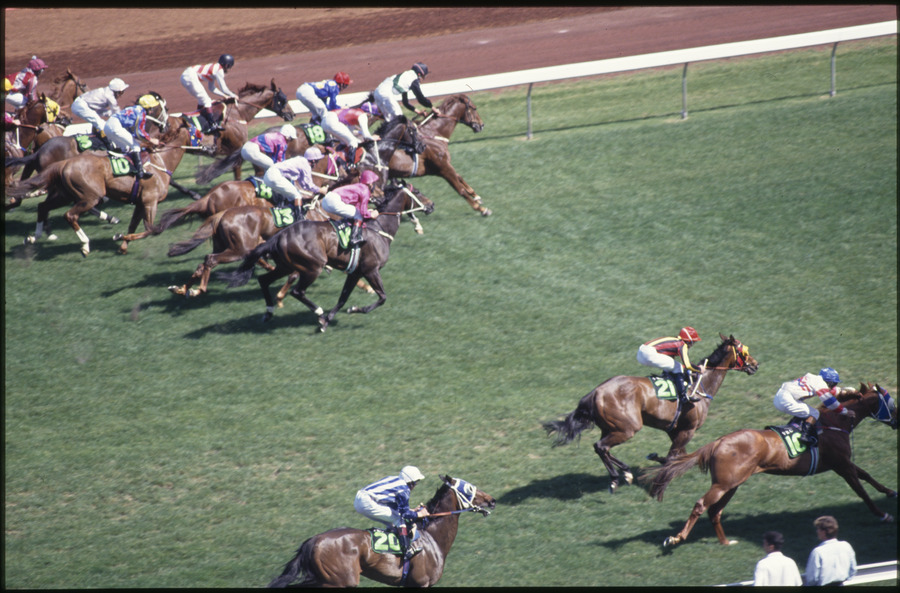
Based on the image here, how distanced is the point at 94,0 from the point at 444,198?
49.7 ft

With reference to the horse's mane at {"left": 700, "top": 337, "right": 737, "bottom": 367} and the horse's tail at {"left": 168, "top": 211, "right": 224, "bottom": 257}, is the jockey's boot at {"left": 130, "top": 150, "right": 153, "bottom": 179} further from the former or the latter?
the horse's mane at {"left": 700, "top": 337, "right": 737, "bottom": 367}

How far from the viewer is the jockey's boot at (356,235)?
406 inches

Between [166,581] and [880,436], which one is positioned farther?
[880,436]

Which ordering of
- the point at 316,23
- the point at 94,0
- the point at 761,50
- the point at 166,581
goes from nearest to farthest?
the point at 166,581
the point at 761,50
the point at 316,23
the point at 94,0

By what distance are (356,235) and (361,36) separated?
12059 mm

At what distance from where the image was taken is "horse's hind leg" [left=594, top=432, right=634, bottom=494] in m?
7.82

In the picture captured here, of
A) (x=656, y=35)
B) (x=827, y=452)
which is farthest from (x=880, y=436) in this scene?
(x=656, y=35)

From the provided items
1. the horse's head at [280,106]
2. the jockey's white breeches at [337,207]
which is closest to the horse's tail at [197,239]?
the jockey's white breeches at [337,207]

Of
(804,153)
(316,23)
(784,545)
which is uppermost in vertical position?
(316,23)

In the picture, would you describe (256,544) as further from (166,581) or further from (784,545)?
(784,545)

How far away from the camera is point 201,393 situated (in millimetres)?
9539

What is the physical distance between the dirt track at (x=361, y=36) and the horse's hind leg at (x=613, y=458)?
11903 mm

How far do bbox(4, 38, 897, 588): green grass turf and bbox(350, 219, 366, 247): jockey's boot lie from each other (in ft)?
3.77

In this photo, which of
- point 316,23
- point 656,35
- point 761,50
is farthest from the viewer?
point 316,23
